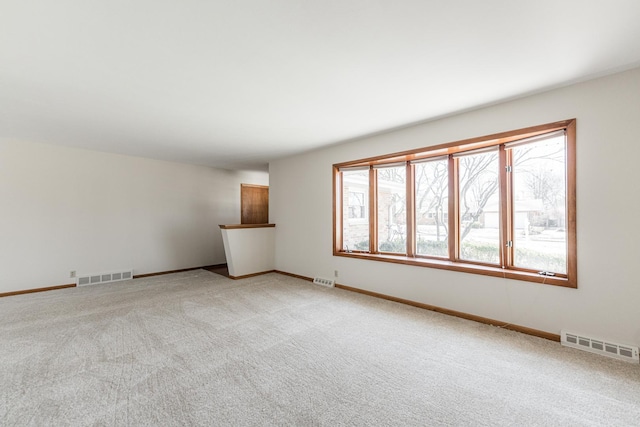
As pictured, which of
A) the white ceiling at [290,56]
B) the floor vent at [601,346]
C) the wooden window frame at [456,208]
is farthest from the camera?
the wooden window frame at [456,208]

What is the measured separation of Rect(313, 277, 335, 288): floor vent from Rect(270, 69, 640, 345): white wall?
1207 mm

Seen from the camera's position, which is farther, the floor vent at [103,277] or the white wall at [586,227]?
the floor vent at [103,277]

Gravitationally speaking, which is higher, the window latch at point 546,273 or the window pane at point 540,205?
the window pane at point 540,205

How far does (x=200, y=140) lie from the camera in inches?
167

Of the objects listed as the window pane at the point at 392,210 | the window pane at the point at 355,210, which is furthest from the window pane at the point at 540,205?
the window pane at the point at 355,210

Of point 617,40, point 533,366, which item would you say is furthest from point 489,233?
point 617,40

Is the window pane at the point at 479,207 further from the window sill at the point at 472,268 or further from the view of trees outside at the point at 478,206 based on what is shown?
the window sill at the point at 472,268

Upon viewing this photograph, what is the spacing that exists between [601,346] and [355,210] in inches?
127

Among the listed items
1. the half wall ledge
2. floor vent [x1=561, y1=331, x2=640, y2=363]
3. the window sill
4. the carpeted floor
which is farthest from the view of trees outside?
the half wall ledge

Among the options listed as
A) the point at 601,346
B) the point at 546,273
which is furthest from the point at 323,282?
the point at 601,346

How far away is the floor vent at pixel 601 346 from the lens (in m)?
2.21

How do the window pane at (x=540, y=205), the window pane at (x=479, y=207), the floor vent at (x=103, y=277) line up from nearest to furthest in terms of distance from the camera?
the window pane at (x=540, y=205)
the window pane at (x=479, y=207)
the floor vent at (x=103, y=277)

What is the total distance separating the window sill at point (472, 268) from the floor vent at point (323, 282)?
60 centimetres

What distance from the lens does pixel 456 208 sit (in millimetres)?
3518
